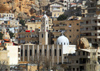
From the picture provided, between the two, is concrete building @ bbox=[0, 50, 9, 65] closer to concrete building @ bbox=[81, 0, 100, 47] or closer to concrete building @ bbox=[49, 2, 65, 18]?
concrete building @ bbox=[81, 0, 100, 47]

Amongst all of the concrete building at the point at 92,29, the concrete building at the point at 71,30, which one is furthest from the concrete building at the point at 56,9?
the concrete building at the point at 92,29

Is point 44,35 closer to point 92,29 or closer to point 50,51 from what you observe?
point 50,51

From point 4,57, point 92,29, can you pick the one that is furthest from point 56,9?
point 4,57

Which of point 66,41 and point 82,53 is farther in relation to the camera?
point 66,41

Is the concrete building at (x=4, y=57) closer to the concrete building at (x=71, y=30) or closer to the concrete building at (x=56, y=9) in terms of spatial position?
the concrete building at (x=71, y=30)

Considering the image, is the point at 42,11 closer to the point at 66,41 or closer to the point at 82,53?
the point at 66,41

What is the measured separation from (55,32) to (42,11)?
183 feet

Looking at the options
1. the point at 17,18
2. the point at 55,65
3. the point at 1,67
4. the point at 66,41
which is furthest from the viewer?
the point at 17,18

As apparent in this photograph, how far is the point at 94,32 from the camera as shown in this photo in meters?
101

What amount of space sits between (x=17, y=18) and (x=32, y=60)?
186 feet

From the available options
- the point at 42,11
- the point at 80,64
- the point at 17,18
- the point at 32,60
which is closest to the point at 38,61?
the point at 32,60

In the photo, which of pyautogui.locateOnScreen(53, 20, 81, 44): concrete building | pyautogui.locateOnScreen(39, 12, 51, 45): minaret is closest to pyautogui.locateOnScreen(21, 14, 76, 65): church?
pyautogui.locateOnScreen(39, 12, 51, 45): minaret

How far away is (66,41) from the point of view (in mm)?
98500

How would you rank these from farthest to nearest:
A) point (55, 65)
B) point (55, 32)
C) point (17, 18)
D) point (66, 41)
→ point (17, 18) < point (55, 32) < point (66, 41) < point (55, 65)
